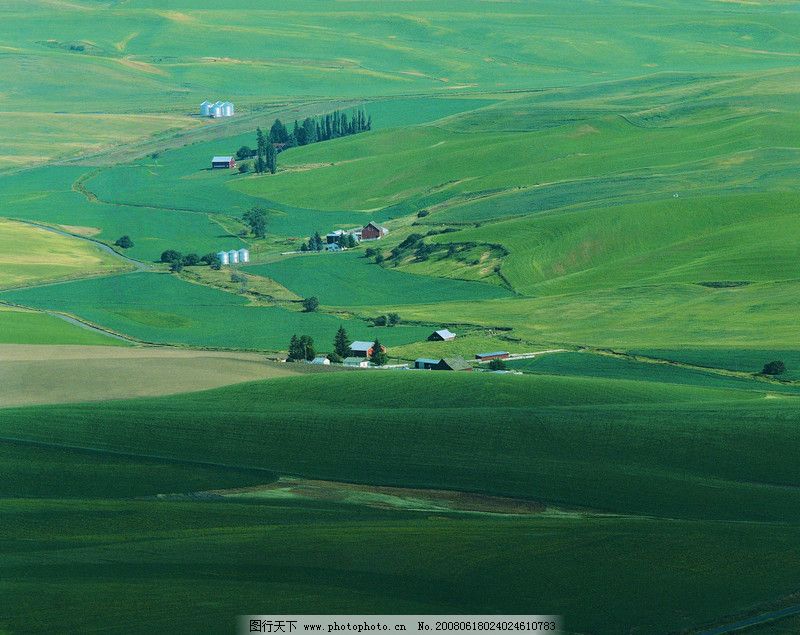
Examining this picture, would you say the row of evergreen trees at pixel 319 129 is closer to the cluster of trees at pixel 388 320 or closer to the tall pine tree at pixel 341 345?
the cluster of trees at pixel 388 320

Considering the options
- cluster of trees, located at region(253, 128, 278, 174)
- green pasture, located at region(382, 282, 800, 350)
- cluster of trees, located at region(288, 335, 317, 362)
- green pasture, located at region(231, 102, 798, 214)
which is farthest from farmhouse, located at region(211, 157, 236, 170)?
cluster of trees, located at region(288, 335, 317, 362)

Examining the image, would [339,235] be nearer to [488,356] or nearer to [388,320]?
[388,320]

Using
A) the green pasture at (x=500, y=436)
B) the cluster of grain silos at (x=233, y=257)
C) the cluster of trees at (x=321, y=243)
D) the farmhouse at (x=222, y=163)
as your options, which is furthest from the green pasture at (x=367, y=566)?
the farmhouse at (x=222, y=163)

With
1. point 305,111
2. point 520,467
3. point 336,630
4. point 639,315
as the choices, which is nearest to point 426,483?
point 520,467

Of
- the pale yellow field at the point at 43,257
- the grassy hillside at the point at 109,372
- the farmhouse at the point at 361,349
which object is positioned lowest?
the pale yellow field at the point at 43,257

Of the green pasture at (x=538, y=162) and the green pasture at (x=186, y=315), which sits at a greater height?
the green pasture at (x=538, y=162)

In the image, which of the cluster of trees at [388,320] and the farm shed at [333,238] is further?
the farm shed at [333,238]

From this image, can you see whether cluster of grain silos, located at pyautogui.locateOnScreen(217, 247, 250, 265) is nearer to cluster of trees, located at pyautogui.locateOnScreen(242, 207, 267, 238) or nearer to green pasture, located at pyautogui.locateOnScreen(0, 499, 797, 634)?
cluster of trees, located at pyautogui.locateOnScreen(242, 207, 267, 238)

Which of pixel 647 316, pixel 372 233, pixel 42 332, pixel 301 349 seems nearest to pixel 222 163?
pixel 372 233
